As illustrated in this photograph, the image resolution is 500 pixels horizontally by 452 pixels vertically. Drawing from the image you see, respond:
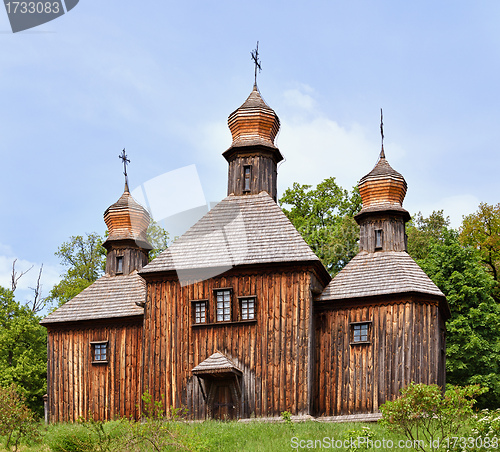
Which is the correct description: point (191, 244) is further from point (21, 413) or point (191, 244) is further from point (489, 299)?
point (489, 299)

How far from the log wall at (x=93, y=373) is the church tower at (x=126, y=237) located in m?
3.63

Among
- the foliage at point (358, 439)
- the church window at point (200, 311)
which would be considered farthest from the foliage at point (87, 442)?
the church window at point (200, 311)

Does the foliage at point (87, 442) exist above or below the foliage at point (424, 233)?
below

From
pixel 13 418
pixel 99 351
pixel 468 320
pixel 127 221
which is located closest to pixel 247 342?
pixel 99 351

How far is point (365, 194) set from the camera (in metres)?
27.7

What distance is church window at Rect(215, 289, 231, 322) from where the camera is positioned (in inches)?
949

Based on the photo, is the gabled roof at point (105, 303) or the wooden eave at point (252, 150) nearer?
the gabled roof at point (105, 303)

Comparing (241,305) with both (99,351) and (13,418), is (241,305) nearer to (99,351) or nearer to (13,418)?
(99,351)

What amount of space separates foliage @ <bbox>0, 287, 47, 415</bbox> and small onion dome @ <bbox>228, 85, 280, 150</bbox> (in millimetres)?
13820

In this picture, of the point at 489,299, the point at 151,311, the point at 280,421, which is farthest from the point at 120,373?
the point at 489,299

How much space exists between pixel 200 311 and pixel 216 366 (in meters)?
1.94

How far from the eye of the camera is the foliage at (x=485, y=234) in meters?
38.3

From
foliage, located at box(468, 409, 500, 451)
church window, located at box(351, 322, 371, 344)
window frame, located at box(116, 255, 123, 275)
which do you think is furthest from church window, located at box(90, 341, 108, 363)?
foliage, located at box(468, 409, 500, 451)

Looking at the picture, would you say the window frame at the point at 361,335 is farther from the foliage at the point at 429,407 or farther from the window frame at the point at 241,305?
the foliage at the point at 429,407
